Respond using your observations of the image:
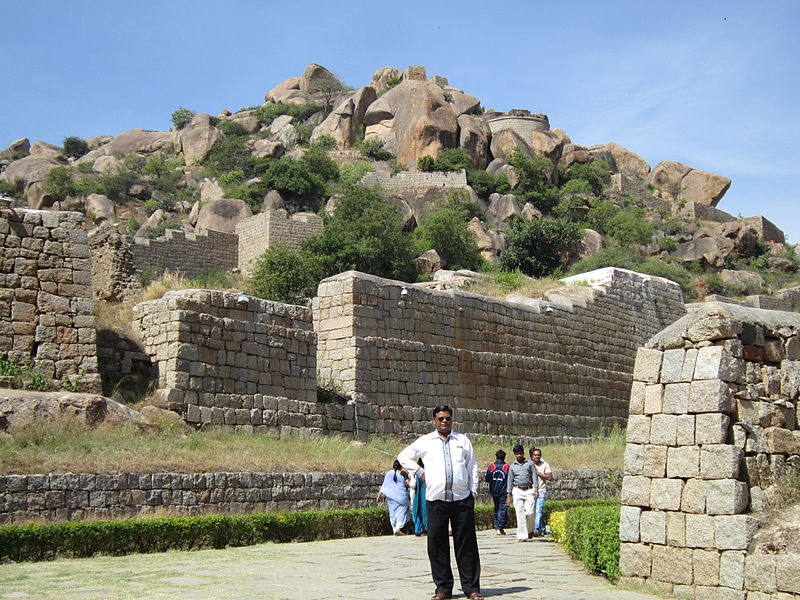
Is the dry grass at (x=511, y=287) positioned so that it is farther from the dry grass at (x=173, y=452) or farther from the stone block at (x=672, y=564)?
the stone block at (x=672, y=564)

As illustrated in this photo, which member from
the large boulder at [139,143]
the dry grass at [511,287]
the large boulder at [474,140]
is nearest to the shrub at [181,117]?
the large boulder at [139,143]

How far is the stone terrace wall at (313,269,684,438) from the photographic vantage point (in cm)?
1745

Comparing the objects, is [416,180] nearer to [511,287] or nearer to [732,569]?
[511,287]

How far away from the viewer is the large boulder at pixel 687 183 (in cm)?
6581

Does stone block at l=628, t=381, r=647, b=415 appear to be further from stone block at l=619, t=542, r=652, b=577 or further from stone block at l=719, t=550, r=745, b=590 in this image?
stone block at l=719, t=550, r=745, b=590

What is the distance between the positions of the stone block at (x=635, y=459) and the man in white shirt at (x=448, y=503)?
1.41 metres

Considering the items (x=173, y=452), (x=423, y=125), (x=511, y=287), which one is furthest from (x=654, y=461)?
(x=423, y=125)

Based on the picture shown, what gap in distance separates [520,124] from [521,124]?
0.07 metres

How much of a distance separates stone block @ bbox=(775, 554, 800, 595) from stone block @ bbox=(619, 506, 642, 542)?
1312 millimetres

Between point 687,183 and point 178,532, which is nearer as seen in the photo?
point 178,532

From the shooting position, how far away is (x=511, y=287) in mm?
25109

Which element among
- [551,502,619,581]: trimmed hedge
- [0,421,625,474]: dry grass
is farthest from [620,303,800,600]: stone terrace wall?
[0,421,625,474]: dry grass

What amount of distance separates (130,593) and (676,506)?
165 inches

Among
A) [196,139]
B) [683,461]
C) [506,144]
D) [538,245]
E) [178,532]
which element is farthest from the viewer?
[196,139]
